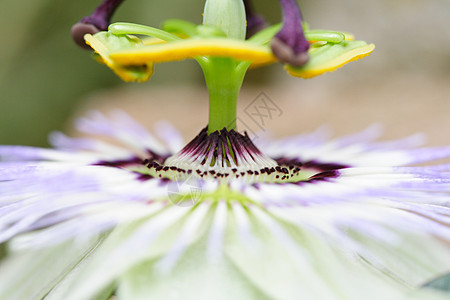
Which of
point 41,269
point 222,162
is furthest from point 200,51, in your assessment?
point 41,269

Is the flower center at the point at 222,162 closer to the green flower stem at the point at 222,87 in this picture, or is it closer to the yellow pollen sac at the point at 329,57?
the green flower stem at the point at 222,87

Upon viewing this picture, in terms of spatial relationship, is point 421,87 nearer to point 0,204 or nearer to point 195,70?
point 195,70

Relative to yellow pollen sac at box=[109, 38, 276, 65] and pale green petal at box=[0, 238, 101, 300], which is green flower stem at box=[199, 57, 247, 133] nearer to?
yellow pollen sac at box=[109, 38, 276, 65]

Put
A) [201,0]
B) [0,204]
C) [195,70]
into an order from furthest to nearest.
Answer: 1. [195,70]
2. [201,0]
3. [0,204]

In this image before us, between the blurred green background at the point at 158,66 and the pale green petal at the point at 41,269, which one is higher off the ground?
the blurred green background at the point at 158,66

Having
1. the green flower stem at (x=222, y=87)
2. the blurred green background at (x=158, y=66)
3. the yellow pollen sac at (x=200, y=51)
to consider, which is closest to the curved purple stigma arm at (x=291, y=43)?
the yellow pollen sac at (x=200, y=51)

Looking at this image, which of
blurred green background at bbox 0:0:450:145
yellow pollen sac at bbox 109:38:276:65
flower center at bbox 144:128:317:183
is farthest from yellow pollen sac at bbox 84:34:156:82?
blurred green background at bbox 0:0:450:145

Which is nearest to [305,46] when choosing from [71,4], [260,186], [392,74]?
[260,186]
